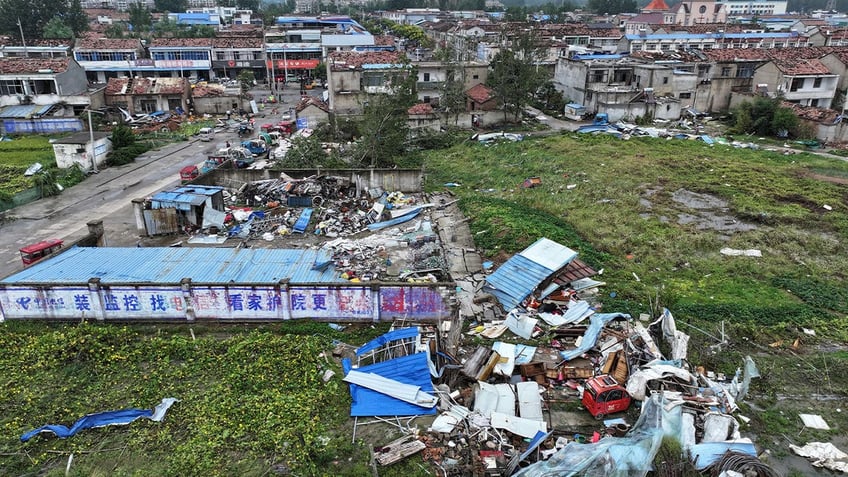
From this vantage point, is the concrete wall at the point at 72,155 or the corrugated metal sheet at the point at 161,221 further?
the concrete wall at the point at 72,155

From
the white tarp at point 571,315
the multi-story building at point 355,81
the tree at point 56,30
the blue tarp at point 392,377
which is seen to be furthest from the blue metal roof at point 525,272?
the tree at point 56,30

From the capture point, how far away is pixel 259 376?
42.4 ft

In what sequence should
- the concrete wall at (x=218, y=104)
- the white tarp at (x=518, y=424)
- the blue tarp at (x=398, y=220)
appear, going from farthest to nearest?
1. the concrete wall at (x=218, y=104)
2. the blue tarp at (x=398, y=220)
3. the white tarp at (x=518, y=424)

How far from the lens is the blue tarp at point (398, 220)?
75.5 ft

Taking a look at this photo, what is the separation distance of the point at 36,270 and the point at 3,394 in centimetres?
522

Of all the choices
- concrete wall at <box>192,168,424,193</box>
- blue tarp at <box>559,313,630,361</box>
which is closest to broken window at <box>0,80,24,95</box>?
concrete wall at <box>192,168,424,193</box>

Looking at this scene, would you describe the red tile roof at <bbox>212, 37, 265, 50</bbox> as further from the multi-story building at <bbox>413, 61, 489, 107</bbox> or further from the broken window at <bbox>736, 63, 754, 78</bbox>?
the broken window at <bbox>736, 63, 754, 78</bbox>

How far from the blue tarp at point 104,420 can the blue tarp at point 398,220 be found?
12.4m

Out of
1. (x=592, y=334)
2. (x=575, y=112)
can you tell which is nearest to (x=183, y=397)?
(x=592, y=334)

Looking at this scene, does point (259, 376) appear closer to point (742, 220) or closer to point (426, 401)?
point (426, 401)

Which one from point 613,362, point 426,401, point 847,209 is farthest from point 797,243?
point 426,401

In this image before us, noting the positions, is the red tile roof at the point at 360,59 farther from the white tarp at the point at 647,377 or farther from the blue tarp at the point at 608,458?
the blue tarp at the point at 608,458

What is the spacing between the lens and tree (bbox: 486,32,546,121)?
4131 centimetres

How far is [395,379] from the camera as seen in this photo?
12734 millimetres
